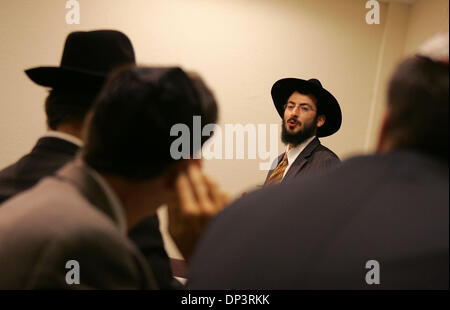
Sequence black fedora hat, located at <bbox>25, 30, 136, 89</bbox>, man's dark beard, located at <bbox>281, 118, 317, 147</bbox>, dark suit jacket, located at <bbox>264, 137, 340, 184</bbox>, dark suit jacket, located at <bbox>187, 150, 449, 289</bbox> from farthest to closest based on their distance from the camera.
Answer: man's dark beard, located at <bbox>281, 118, 317, 147</bbox>, dark suit jacket, located at <bbox>264, 137, 340, 184</bbox>, black fedora hat, located at <bbox>25, 30, 136, 89</bbox>, dark suit jacket, located at <bbox>187, 150, 449, 289</bbox>

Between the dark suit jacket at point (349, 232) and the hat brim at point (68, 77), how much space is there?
84 cm

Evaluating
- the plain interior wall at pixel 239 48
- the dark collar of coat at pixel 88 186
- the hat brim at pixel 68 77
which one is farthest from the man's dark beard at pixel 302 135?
the dark collar of coat at pixel 88 186

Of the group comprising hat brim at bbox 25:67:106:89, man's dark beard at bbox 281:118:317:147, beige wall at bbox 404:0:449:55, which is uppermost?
beige wall at bbox 404:0:449:55

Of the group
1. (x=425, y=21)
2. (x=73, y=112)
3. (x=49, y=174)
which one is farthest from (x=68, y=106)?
(x=425, y=21)

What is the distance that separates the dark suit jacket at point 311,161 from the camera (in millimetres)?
2404

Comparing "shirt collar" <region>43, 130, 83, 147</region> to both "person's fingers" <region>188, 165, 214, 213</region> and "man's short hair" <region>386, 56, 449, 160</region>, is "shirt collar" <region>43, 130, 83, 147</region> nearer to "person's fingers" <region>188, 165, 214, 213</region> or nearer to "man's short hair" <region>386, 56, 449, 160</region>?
"person's fingers" <region>188, 165, 214, 213</region>

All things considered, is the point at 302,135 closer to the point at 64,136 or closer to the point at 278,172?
the point at 278,172

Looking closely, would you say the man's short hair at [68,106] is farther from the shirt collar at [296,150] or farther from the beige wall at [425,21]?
the beige wall at [425,21]

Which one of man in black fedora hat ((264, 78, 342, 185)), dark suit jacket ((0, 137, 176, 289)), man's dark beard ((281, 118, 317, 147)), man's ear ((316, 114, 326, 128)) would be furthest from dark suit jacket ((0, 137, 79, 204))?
man's ear ((316, 114, 326, 128))

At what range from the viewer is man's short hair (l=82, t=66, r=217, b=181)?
0.73 m

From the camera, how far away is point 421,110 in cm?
56

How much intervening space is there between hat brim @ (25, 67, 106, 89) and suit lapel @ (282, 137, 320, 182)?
1540 mm

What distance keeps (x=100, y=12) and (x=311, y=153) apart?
85.3 inches

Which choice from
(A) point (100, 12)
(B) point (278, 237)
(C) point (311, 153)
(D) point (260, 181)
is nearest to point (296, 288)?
(B) point (278, 237)
